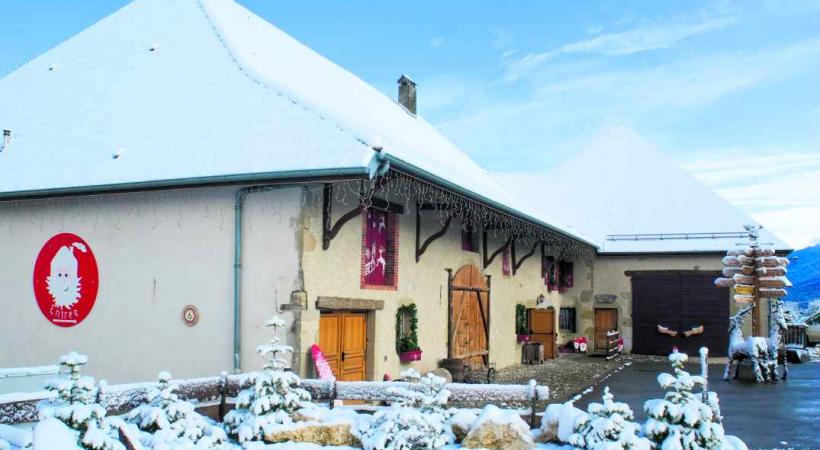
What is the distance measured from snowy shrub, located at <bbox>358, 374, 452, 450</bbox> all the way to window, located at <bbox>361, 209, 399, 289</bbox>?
182 inches

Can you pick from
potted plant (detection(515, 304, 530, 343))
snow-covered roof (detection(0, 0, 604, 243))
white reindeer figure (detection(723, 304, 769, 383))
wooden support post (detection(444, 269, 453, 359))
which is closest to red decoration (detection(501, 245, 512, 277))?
potted plant (detection(515, 304, 530, 343))

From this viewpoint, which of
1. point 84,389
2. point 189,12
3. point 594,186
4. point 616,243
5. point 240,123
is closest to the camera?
point 84,389

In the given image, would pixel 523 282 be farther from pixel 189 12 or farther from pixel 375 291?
pixel 189 12

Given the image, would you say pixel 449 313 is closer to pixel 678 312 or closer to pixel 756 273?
pixel 756 273

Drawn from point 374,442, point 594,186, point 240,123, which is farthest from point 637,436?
point 594,186

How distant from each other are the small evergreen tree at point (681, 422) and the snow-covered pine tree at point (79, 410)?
177 inches

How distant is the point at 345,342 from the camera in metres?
11.7

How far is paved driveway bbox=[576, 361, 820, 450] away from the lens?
9953mm

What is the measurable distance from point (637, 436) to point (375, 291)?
6.25 m

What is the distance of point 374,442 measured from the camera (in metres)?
7.11

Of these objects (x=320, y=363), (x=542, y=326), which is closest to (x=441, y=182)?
(x=320, y=363)

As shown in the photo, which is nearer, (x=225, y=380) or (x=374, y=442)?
(x=374, y=442)

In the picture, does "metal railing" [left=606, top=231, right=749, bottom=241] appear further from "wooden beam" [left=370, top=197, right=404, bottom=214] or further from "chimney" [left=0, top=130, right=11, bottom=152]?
"chimney" [left=0, top=130, right=11, bottom=152]

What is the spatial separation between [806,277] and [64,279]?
44500mm
